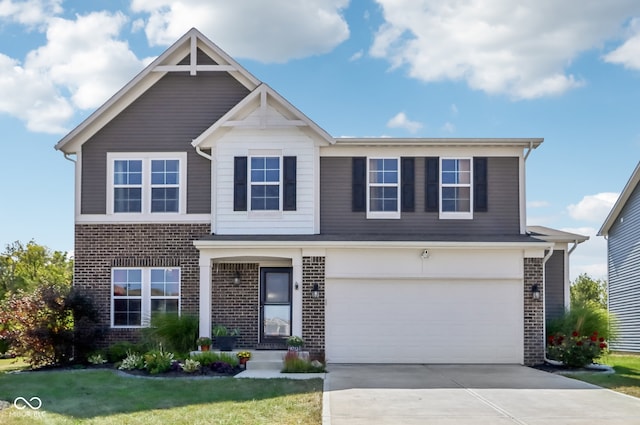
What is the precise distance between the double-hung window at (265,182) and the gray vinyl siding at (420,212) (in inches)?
46.1

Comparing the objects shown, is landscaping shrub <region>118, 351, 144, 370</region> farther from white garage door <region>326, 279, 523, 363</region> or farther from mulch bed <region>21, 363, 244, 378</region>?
white garage door <region>326, 279, 523, 363</region>

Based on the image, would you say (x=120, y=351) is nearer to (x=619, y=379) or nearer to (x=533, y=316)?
(x=533, y=316)

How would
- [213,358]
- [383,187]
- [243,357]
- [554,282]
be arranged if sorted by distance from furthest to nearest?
[554,282], [383,187], [243,357], [213,358]

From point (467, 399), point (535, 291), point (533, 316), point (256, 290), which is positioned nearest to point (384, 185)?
point (256, 290)

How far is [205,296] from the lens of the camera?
723 inches

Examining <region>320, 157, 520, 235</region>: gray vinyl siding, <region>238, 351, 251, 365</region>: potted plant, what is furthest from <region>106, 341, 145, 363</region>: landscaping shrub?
<region>320, 157, 520, 235</region>: gray vinyl siding

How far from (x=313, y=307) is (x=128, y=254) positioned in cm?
521

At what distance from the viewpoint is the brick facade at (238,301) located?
755 inches

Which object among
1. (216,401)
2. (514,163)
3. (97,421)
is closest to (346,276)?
(514,163)

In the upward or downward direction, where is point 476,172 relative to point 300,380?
upward

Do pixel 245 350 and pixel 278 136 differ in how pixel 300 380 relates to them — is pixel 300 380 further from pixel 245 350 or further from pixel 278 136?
pixel 278 136

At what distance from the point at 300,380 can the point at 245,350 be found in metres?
3.84

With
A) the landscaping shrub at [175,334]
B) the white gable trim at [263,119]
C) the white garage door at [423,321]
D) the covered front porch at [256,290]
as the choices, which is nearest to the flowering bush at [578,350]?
the white garage door at [423,321]

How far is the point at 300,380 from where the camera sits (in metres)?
14.8
